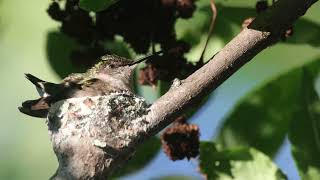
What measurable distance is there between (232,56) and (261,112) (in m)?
0.76

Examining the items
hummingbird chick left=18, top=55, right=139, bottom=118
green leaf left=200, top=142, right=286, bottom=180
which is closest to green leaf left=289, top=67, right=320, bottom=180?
green leaf left=200, top=142, right=286, bottom=180

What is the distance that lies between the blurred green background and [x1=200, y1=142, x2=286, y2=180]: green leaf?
0.33m

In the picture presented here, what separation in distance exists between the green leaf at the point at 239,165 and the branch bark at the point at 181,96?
0.95 ft

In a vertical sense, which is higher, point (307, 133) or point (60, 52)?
point (60, 52)

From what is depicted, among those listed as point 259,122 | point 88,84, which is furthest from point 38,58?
point 259,122

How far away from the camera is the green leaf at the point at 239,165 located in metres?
2.18

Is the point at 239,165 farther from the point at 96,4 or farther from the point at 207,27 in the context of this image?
the point at 96,4

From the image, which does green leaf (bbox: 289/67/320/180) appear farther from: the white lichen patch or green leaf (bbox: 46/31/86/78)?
green leaf (bbox: 46/31/86/78)

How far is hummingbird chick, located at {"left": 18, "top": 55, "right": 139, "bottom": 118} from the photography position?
2.49 m

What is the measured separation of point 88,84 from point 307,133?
3.57 ft

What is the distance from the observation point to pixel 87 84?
2904 mm

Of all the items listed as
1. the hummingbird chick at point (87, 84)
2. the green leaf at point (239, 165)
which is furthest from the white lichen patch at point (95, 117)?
the green leaf at point (239, 165)

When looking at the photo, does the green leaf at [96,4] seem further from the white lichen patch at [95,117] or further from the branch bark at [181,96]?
the white lichen patch at [95,117]

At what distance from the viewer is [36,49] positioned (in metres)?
3.05
